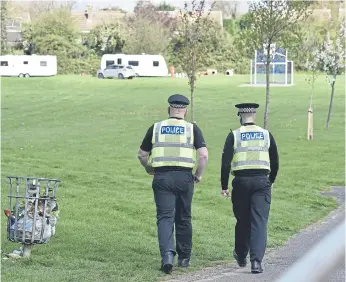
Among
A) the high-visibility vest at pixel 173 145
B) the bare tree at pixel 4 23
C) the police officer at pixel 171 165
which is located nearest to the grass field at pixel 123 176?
the police officer at pixel 171 165

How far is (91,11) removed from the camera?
402ft

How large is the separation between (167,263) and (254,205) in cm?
108

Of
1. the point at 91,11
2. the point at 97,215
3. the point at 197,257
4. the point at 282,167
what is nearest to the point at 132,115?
the point at 282,167

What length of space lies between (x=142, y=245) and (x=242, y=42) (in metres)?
11.6

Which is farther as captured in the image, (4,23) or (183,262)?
(4,23)

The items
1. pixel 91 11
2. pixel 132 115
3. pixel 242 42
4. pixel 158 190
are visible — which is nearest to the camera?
pixel 158 190

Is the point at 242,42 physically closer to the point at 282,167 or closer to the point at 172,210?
the point at 282,167

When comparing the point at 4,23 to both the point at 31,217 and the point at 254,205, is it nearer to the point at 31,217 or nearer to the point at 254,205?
the point at 31,217

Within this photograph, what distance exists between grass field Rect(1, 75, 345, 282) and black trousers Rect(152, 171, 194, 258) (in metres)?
0.32

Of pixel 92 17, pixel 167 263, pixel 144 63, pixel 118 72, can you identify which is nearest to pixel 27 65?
pixel 118 72

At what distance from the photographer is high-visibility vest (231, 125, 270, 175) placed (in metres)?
8.31

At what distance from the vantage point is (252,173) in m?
8.30

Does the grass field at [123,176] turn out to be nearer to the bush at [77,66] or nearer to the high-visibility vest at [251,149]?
the high-visibility vest at [251,149]

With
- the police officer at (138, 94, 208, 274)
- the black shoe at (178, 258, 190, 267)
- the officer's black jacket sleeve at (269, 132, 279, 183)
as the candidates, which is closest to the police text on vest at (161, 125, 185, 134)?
the police officer at (138, 94, 208, 274)
